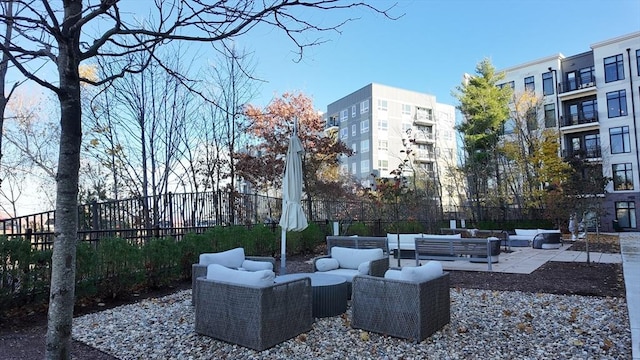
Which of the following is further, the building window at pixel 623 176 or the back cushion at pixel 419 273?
the building window at pixel 623 176

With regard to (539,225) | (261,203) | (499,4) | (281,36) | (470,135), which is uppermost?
(499,4)

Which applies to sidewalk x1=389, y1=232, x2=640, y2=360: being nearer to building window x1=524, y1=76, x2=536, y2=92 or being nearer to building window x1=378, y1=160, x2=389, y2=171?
building window x1=524, y1=76, x2=536, y2=92

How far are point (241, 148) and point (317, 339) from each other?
11.2m

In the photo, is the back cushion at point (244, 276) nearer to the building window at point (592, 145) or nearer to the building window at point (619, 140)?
the building window at point (592, 145)

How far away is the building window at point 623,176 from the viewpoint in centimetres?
2633

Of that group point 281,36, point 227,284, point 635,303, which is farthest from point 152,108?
point 635,303

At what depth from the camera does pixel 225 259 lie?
5.66 m

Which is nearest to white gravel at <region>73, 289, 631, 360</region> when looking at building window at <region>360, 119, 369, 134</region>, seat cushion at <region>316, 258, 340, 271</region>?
seat cushion at <region>316, 258, 340, 271</region>

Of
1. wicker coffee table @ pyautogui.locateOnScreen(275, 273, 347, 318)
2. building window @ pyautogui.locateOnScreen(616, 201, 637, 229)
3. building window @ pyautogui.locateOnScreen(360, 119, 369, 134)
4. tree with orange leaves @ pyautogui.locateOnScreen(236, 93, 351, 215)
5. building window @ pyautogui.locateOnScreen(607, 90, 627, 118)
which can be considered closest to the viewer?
wicker coffee table @ pyautogui.locateOnScreen(275, 273, 347, 318)

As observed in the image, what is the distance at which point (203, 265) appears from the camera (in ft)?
17.9

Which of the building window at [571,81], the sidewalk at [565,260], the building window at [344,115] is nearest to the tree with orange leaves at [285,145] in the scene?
the sidewalk at [565,260]

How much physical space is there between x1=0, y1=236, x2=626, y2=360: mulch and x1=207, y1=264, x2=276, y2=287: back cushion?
124cm

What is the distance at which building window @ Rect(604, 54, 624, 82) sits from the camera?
87.9 feet

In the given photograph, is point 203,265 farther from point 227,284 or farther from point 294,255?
point 294,255
